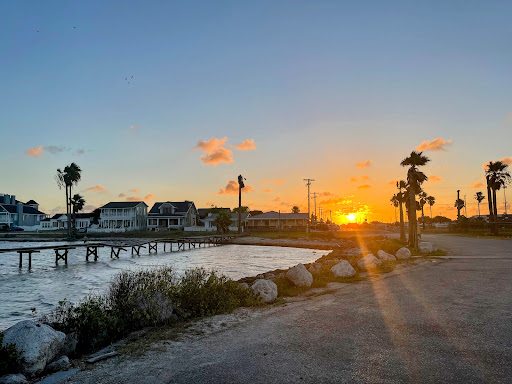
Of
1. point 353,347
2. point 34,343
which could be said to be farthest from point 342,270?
point 34,343

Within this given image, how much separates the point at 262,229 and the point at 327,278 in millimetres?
74267

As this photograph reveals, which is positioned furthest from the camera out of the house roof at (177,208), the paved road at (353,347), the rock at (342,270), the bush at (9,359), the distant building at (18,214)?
the distant building at (18,214)

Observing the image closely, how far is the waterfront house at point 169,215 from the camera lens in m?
89.6

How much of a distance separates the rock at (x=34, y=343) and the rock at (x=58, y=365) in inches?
4.1

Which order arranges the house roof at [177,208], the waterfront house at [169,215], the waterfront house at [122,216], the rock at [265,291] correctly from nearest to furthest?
the rock at [265,291] < the waterfront house at [169,215] < the waterfront house at [122,216] < the house roof at [177,208]

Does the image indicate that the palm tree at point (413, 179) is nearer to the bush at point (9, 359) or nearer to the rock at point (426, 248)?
the rock at point (426, 248)

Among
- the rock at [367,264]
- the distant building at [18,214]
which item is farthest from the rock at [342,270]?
the distant building at [18,214]

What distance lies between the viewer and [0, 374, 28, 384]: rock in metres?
6.22

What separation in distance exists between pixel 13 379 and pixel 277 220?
311 ft

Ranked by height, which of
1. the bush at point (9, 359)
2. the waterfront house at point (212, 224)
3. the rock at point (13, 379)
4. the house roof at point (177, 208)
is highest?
the house roof at point (177, 208)

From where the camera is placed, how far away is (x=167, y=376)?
247 inches

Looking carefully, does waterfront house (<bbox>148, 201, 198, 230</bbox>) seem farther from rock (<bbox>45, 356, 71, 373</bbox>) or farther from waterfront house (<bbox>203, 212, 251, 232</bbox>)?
rock (<bbox>45, 356, 71, 373</bbox>)

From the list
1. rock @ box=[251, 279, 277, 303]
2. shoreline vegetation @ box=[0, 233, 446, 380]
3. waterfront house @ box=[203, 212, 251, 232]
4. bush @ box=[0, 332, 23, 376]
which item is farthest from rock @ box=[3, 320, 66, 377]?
waterfront house @ box=[203, 212, 251, 232]

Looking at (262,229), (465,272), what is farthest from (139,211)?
(465,272)
